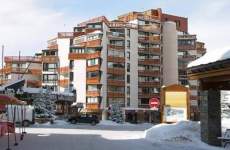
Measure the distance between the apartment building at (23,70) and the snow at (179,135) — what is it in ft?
282

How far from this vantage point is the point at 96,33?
338 ft

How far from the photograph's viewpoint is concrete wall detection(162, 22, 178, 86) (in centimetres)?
11631

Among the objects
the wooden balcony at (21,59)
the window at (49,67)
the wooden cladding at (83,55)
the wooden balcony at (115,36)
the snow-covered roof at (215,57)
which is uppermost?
the wooden balcony at (115,36)

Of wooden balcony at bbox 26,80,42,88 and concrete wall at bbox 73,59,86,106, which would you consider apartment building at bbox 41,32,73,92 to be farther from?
concrete wall at bbox 73,59,86,106

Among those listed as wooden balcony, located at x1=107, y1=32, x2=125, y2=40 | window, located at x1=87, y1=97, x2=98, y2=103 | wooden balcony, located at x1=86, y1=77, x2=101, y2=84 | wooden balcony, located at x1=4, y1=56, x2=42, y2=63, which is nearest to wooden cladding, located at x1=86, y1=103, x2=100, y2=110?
window, located at x1=87, y1=97, x2=98, y2=103

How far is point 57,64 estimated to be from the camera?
11250cm

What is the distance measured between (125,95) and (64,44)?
19.8 metres

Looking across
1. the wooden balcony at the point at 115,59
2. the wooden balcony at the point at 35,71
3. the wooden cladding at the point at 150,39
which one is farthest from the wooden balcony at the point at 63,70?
the wooden cladding at the point at 150,39

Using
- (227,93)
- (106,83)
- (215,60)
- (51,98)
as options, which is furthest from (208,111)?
(106,83)

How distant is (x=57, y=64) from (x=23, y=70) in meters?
11.8

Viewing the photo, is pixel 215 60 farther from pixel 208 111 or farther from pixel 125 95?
pixel 125 95

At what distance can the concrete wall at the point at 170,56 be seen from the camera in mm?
116312

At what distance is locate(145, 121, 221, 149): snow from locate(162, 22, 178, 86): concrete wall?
271 ft

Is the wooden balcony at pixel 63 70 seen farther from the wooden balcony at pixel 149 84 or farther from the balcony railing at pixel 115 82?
the wooden balcony at pixel 149 84
